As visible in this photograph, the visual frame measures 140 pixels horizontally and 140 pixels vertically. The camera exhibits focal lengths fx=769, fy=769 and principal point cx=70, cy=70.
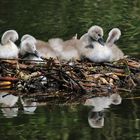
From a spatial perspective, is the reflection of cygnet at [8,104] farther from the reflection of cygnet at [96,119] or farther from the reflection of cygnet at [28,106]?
the reflection of cygnet at [96,119]

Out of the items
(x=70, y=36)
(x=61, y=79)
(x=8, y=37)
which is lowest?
(x=70, y=36)

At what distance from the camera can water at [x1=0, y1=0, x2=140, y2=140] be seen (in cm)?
650

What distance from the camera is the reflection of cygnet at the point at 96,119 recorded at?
674 centimetres

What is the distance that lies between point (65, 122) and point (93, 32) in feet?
6.70

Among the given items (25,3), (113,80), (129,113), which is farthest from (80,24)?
(129,113)

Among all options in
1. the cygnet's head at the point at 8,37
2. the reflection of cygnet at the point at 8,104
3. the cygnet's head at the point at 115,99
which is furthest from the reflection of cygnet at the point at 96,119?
the cygnet's head at the point at 8,37

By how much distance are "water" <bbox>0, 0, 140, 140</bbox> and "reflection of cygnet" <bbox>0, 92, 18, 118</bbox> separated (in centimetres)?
4

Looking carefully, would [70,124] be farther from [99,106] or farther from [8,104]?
[8,104]

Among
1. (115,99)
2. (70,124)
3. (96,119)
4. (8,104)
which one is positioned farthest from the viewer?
(115,99)

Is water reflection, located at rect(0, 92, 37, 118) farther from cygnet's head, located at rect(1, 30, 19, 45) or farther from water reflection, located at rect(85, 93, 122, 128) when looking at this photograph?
cygnet's head, located at rect(1, 30, 19, 45)

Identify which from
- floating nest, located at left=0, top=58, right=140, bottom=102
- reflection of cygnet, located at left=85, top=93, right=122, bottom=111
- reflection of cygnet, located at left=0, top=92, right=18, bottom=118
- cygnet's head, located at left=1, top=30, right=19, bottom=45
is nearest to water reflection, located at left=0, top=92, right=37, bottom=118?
reflection of cygnet, located at left=0, top=92, right=18, bottom=118

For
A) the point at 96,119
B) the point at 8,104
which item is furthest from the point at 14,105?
the point at 96,119

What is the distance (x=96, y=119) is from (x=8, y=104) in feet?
3.36

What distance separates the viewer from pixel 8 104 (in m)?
7.49
